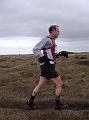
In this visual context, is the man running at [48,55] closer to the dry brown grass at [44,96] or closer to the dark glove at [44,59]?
the dark glove at [44,59]

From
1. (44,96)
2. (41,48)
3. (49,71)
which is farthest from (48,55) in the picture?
(44,96)

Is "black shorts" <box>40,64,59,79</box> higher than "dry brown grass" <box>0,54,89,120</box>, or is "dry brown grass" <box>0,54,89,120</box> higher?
"black shorts" <box>40,64,59,79</box>

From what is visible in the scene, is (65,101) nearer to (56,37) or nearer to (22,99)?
(22,99)

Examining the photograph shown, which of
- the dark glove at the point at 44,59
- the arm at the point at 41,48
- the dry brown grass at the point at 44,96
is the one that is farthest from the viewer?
the dark glove at the point at 44,59

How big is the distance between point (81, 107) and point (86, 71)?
34.8ft

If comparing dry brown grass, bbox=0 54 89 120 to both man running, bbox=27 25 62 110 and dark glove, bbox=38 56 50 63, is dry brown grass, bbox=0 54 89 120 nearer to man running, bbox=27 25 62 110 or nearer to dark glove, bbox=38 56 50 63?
man running, bbox=27 25 62 110

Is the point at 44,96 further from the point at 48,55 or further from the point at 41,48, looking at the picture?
→ the point at 41,48

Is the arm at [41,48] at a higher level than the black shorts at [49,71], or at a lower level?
higher

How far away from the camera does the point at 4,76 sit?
76.4ft

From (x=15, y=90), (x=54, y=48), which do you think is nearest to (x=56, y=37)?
(x=54, y=48)

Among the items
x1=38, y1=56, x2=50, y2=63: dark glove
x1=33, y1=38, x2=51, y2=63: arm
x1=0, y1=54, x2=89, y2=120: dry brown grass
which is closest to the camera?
x1=0, y1=54, x2=89, y2=120: dry brown grass

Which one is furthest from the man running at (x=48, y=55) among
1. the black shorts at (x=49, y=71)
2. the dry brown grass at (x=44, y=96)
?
the dry brown grass at (x=44, y=96)

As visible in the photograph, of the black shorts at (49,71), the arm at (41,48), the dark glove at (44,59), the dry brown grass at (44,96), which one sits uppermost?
the arm at (41,48)

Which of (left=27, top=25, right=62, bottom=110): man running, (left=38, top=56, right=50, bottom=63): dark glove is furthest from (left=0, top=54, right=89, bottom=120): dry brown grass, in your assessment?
(left=38, top=56, right=50, bottom=63): dark glove
